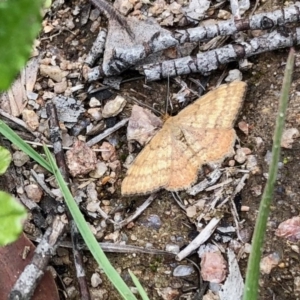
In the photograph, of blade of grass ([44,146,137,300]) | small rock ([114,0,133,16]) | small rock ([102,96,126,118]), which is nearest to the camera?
blade of grass ([44,146,137,300])

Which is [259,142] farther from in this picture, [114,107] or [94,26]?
[94,26]

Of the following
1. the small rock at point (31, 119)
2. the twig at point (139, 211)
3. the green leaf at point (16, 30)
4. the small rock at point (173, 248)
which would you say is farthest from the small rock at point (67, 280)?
the green leaf at point (16, 30)

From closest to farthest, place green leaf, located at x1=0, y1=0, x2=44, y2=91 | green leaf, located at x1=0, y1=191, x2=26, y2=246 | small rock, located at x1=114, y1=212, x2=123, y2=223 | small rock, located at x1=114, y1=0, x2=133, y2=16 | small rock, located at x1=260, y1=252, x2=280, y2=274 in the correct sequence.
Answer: green leaf, located at x1=0, y1=0, x2=44, y2=91 < green leaf, located at x1=0, y1=191, x2=26, y2=246 < small rock, located at x1=260, y1=252, x2=280, y2=274 < small rock, located at x1=114, y1=212, x2=123, y2=223 < small rock, located at x1=114, y1=0, x2=133, y2=16

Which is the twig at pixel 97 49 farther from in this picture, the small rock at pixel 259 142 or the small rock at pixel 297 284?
the small rock at pixel 297 284

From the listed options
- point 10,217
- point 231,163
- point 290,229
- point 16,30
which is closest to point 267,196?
point 10,217

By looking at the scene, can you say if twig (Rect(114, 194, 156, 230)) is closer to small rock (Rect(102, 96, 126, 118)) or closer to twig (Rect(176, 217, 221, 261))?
twig (Rect(176, 217, 221, 261))

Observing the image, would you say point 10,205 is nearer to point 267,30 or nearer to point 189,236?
point 189,236

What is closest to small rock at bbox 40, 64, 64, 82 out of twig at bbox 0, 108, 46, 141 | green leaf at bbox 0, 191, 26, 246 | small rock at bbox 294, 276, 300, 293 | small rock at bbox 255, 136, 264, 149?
twig at bbox 0, 108, 46, 141

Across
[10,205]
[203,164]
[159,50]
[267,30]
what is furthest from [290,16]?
[10,205]
